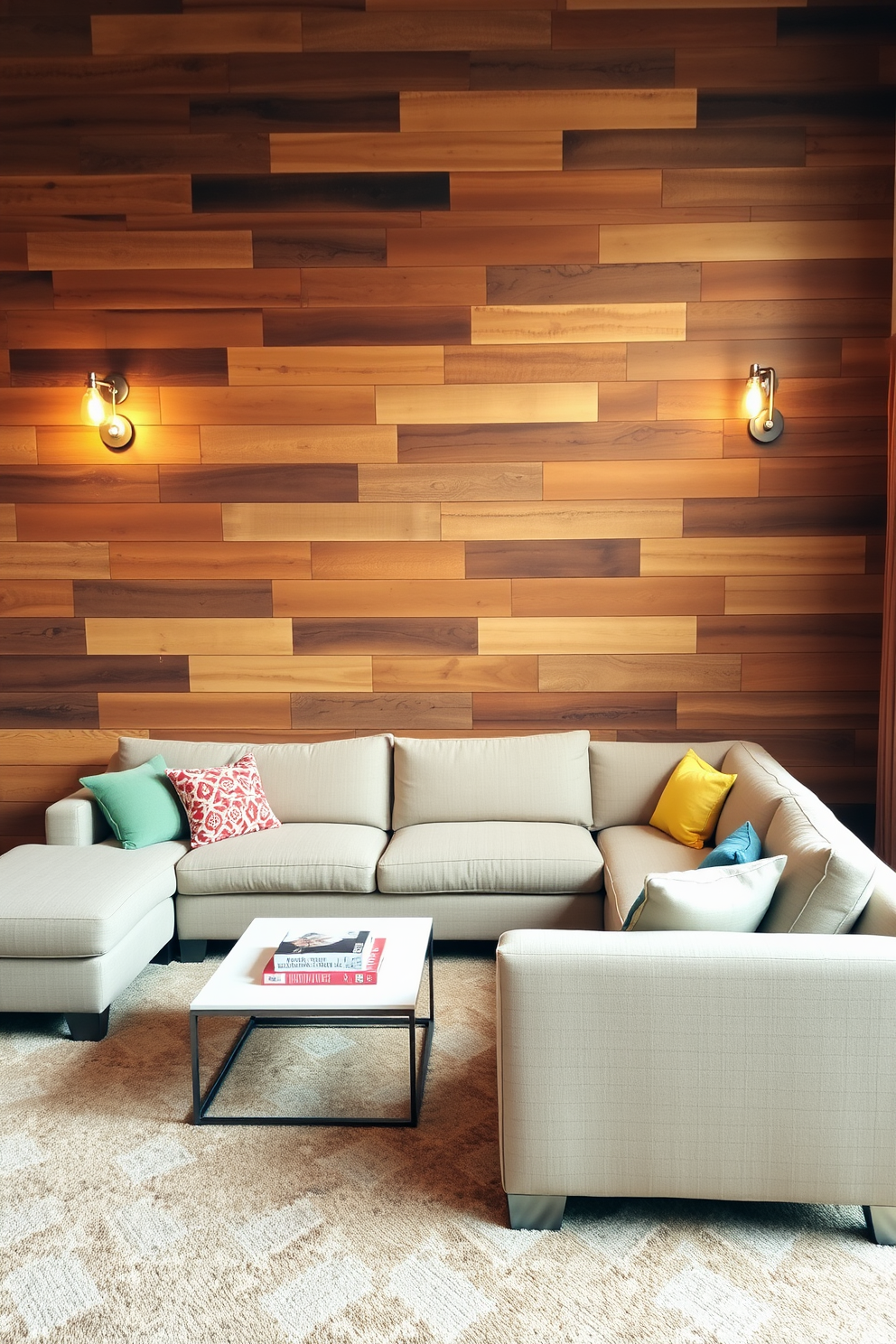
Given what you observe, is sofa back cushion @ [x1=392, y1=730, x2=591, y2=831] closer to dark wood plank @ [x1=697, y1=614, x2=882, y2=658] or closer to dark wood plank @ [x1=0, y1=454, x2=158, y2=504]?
dark wood plank @ [x1=697, y1=614, x2=882, y2=658]

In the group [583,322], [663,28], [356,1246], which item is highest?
[663,28]

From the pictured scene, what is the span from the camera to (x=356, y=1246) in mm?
2041

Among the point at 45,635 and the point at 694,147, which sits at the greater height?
the point at 694,147

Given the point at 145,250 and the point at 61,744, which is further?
the point at 61,744

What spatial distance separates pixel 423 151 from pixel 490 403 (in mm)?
1083

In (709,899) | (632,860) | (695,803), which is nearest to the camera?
(709,899)

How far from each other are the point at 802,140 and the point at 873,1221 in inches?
155

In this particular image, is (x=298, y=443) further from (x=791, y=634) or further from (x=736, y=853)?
(x=736, y=853)

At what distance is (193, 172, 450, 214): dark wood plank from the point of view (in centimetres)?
407

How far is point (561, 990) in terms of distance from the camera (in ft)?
6.68

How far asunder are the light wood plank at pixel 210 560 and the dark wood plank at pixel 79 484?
0.71ft

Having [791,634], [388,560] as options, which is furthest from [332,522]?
[791,634]

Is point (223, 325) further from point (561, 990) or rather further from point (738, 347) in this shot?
point (561, 990)

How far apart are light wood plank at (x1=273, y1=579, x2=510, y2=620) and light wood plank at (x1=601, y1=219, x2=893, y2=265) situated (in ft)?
4.90
